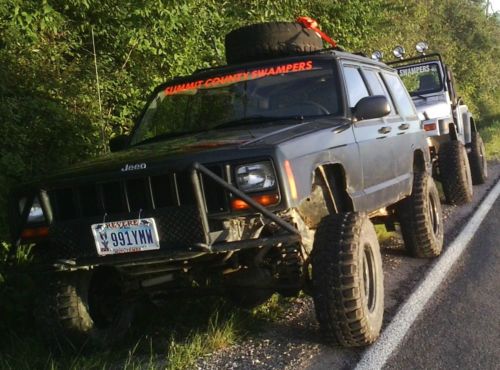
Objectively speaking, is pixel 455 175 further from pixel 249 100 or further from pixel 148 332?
pixel 148 332

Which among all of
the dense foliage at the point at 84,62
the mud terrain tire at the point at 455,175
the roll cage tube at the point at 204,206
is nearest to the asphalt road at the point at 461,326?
the roll cage tube at the point at 204,206

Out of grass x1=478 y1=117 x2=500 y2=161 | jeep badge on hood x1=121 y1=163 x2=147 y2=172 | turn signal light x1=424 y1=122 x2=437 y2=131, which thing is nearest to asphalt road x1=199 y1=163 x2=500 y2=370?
jeep badge on hood x1=121 y1=163 x2=147 y2=172

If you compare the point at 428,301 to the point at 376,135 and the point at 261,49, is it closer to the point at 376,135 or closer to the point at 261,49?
the point at 376,135

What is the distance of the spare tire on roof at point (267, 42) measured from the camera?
18.9 ft

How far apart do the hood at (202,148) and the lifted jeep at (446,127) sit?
4.95m

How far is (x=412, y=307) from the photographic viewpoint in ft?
14.8

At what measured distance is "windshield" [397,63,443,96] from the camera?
35.0ft

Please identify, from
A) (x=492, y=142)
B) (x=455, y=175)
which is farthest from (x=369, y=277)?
(x=492, y=142)

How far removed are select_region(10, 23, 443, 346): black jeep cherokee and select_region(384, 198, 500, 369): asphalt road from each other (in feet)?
0.98

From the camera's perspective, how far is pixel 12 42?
6449 millimetres

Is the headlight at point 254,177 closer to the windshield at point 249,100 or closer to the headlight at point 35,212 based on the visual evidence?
the windshield at point 249,100

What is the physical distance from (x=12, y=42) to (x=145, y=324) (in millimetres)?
3547

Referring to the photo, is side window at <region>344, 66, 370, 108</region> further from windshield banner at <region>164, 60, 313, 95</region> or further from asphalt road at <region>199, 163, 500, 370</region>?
asphalt road at <region>199, 163, 500, 370</region>

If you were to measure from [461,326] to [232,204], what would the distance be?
6.01 ft
